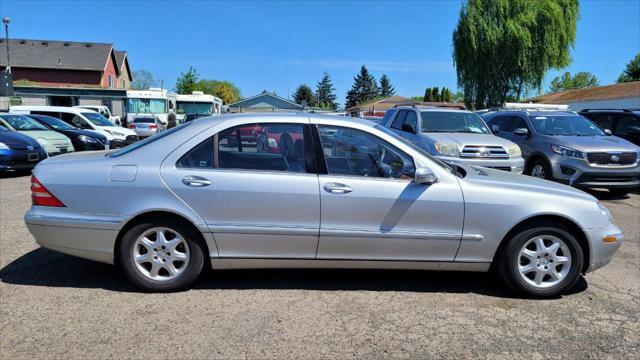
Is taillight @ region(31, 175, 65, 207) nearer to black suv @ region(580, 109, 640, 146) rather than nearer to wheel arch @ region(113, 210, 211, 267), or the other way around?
wheel arch @ region(113, 210, 211, 267)

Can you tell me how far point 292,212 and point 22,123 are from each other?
1213 centimetres

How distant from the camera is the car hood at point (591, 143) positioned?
962 cm

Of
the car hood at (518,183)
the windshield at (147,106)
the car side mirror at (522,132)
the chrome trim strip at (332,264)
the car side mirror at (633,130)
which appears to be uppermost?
the windshield at (147,106)

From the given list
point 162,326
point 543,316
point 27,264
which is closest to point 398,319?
point 543,316

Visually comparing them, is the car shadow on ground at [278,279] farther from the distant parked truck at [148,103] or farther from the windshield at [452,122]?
the distant parked truck at [148,103]

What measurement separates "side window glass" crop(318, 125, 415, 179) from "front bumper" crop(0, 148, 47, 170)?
31.0 feet

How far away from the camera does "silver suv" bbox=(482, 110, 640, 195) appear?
31.2 ft

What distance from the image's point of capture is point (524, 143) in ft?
36.0

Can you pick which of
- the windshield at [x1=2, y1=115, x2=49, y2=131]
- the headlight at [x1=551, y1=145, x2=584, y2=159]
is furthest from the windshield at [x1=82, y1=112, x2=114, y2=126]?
the headlight at [x1=551, y1=145, x2=584, y2=159]

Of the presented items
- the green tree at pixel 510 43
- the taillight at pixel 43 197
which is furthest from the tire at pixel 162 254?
the green tree at pixel 510 43

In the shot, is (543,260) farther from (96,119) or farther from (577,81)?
(577,81)

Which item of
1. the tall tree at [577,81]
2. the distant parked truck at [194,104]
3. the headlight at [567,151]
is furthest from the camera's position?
the tall tree at [577,81]

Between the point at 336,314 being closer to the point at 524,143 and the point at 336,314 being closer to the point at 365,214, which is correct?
the point at 365,214

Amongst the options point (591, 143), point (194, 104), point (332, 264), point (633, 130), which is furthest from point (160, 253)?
point (194, 104)
